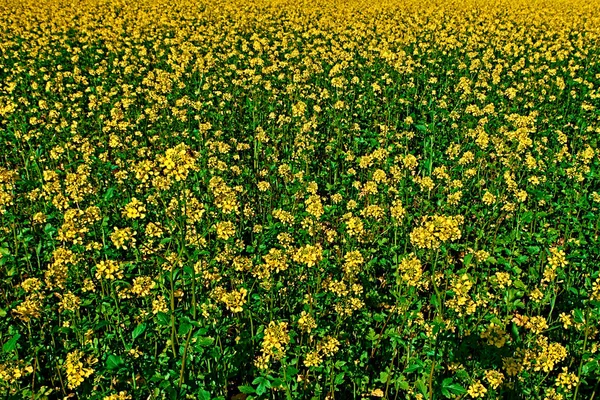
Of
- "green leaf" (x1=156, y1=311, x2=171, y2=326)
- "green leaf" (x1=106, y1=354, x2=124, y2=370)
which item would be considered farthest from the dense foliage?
"green leaf" (x1=156, y1=311, x2=171, y2=326)

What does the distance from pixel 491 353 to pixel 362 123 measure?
5.86m

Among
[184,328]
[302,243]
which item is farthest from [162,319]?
[302,243]

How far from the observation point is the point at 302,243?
5.38m

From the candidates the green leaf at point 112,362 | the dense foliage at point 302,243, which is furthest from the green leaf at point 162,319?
the green leaf at point 112,362

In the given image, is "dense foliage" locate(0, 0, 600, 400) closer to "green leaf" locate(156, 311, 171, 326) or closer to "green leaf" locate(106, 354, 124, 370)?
"green leaf" locate(106, 354, 124, 370)

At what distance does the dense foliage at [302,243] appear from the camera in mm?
3629

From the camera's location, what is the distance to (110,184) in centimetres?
635

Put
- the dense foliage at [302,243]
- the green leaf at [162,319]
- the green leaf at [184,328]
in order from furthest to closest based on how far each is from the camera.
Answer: the dense foliage at [302,243] < the green leaf at [162,319] < the green leaf at [184,328]

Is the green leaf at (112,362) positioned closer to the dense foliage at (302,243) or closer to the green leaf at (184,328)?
the dense foliage at (302,243)

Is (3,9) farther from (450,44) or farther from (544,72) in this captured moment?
(544,72)

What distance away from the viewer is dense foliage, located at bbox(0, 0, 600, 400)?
3.63 metres

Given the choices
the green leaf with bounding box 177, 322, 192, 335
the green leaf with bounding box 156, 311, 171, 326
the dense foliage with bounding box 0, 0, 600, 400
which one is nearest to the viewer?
the green leaf with bounding box 177, 322, 192, 335

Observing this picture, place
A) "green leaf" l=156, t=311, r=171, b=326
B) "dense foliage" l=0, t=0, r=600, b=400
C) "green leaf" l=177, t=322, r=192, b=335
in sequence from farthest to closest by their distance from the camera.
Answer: "dense foliage" l=0, t=0, r=600, b=400 → "green leaf" l=156, t=311, r=171, b=326 → "green leaf" l=177, t=322, r=192, b=335

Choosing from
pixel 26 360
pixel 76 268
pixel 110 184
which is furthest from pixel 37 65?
pixel 26 360
